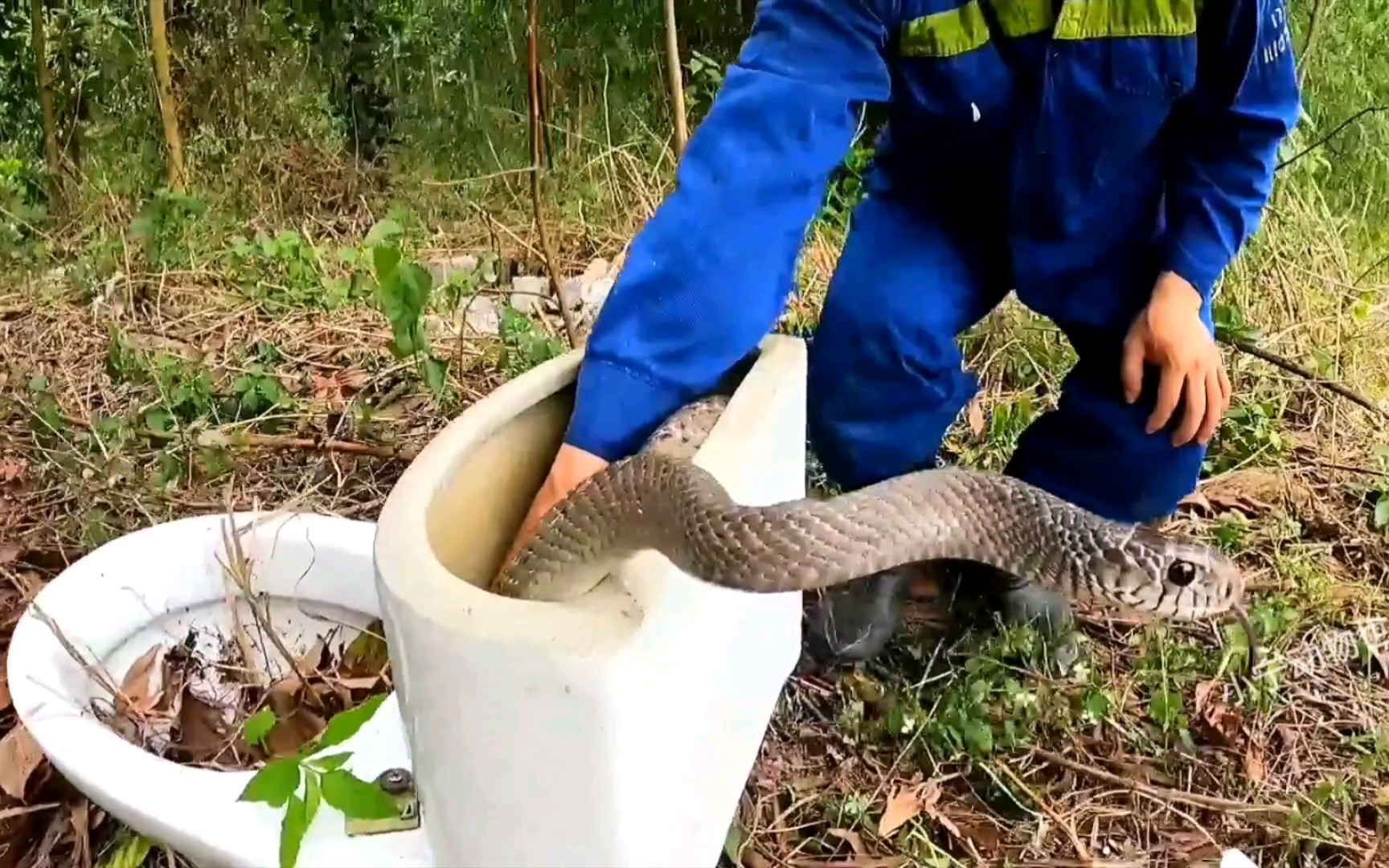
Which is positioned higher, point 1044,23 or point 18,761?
point 1044,23

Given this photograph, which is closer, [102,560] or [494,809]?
[494,809]

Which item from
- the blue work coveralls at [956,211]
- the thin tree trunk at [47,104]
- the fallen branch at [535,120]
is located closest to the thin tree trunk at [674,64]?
the fallen branch at [535,120]

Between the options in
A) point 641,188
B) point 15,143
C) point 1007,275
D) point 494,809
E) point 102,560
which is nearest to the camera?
point 494,809

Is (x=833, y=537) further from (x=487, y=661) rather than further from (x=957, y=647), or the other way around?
(x=957, y=647)

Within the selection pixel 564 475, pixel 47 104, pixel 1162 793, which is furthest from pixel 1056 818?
pixel 47 104

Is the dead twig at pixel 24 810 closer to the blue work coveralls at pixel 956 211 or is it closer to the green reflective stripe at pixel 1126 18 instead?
the blue work coveralls at pixel 956 211

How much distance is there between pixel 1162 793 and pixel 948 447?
70cm

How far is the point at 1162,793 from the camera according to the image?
4.55 feet

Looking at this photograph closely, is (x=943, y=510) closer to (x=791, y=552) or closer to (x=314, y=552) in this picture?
(x=791, y=552)

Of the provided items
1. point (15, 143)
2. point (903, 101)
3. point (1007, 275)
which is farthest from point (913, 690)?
point (15, 143)

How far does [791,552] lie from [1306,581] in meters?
1.05

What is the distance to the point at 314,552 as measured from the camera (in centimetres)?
139

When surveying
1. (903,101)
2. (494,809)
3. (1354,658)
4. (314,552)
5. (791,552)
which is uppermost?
(903,101)

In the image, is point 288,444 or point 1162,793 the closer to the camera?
point 1162,793
